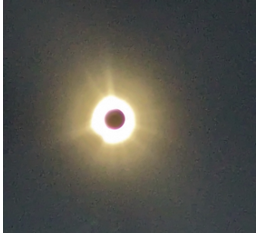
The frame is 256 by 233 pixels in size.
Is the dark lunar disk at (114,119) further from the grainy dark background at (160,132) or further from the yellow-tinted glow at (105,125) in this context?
Answer: the grainy dark background at (160,132)

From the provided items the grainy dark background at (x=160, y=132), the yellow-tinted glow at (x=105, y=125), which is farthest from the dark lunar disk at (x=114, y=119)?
the grainy dark background at (x=160, y=132)

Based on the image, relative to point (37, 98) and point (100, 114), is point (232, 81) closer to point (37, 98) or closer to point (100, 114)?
point (100, 114)

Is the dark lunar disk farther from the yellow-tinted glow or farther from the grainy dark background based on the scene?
the grainy dark background

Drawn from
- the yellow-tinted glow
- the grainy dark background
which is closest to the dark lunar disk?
the yellow-tinted glow
